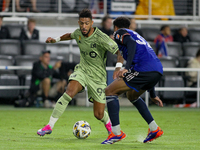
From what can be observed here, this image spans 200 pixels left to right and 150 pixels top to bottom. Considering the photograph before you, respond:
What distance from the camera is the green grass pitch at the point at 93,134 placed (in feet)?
17.5

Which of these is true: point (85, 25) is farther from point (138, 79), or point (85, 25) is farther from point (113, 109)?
point (113, 109)

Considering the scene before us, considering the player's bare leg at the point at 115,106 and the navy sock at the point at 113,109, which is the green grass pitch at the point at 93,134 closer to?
the player's bare leg at the point at 115,106

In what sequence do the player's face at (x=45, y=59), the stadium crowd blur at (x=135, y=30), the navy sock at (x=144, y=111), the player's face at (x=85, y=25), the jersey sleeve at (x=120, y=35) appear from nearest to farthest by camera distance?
the jersey sleeve at (x=120, y=35) < the navy sock at (x=144, y=111) < the player's face at (x=85, y=25) < the player's face at (x=45, y=59) < the stadium crowd blur at (x=135, y=30)

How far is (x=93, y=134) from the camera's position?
6.76m

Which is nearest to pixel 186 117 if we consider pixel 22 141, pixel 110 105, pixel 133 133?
pixel 133 133

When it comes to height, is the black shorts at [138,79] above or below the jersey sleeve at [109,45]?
below

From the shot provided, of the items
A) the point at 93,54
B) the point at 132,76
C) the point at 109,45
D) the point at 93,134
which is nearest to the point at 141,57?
the point at 132,76

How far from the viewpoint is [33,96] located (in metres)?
11.9

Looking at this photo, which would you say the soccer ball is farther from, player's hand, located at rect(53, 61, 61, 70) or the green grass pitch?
player's hand, located at rect(53, 61, 61, 70)

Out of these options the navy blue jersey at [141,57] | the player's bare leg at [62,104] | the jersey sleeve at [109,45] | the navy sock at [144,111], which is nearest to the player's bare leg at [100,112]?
the player's bare leg at [62,104]

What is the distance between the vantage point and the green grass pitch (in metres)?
5.33

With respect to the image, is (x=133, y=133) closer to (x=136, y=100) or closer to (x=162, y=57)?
(x=136, y=100)

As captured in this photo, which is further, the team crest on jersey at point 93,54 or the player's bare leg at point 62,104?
the team crest on jersey at point 93,54

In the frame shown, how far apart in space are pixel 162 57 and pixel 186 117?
11.4 ft
